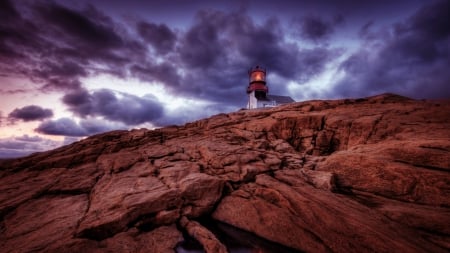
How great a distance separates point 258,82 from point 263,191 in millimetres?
50827

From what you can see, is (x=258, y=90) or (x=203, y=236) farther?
(x=258, y=90)

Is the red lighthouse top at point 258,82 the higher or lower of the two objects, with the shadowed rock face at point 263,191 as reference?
higher

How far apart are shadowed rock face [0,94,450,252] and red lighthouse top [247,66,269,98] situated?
1637 inches

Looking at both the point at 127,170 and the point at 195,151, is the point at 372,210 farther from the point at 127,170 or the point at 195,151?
the point at 127,170

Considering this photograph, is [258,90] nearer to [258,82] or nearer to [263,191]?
[258,82]

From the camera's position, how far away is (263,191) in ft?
37.6

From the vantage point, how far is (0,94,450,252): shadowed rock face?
28.4 feet

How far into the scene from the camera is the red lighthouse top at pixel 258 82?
2325 inches

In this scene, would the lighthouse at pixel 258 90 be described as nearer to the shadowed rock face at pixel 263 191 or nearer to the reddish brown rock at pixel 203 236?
the shadowed rock face at pixel 263 191

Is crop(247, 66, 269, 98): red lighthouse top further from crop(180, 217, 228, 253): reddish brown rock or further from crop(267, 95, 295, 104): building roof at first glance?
crop(180, 217, 228, 253): reddish brown rock

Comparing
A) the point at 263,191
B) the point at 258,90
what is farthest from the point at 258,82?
the point at 263,191

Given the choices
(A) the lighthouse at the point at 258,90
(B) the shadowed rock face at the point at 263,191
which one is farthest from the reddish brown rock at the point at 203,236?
(A) the lighthouse at the point at 258,90

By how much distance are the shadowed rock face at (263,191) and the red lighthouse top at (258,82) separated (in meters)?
41.6

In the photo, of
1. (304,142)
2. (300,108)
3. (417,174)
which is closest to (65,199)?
(304,142)
